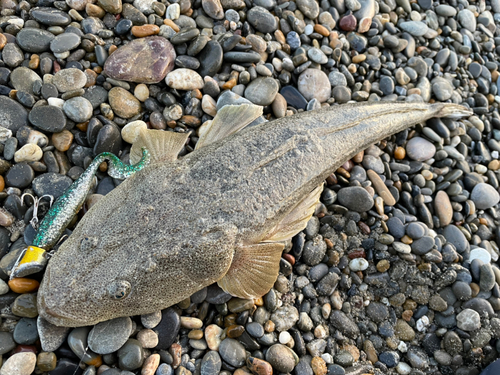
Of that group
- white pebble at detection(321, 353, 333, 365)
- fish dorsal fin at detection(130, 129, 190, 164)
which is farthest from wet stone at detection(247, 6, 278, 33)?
white pebble at detection(321, 353, 333, 365)

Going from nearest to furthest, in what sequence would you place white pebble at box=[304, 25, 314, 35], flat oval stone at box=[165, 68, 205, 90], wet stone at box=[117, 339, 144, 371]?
wet stone at box=[117, 339, 144, 371], flat oval stone at box=[165, 68, 205, 90], white pebble at box=[304, 25, 314, 35]

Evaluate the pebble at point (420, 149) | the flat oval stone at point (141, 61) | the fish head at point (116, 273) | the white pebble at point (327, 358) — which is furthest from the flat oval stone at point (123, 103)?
the pebble at point (420, 149)

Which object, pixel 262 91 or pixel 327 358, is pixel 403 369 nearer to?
pixel 327 358

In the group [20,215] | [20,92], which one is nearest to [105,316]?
[20,215]

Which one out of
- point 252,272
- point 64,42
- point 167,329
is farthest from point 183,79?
point 167,329

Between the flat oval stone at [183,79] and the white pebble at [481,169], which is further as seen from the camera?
the white pebble at [481,169]

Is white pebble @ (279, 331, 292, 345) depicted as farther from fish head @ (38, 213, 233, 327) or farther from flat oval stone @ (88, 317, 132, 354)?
flat oval stone @ (88, 317, 132, 354)

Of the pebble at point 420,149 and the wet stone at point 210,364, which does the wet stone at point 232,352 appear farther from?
the pebble at point 420,149
